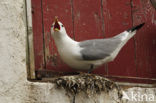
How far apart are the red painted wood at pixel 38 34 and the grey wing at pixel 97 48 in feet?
0.83

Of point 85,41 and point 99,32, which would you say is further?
point 99,32

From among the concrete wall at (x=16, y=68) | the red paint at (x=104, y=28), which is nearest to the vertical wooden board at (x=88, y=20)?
the red paint at (x=104, y=28)

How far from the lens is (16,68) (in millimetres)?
2730

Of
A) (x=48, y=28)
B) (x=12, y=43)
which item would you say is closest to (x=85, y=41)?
(x=48, y=28)

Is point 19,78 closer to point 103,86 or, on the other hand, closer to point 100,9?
point 103,86

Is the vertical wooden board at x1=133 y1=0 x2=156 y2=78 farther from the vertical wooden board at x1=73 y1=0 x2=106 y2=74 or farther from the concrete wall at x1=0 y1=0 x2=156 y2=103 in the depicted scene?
the concrete wall at x1=0 y1=0 x2=156 y2=103

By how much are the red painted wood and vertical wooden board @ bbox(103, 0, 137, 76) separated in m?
0.43

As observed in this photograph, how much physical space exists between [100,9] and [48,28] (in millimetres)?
394

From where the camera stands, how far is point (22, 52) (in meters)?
2.77

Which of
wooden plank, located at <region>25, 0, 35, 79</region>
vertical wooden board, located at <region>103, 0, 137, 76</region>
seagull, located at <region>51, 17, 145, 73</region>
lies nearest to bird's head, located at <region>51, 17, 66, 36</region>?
seagull, located at <region>51, 17, 145, 73</region>

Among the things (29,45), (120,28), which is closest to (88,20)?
(120,28)

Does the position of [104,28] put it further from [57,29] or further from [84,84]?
[84,84]

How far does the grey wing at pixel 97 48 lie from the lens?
299 centimetres

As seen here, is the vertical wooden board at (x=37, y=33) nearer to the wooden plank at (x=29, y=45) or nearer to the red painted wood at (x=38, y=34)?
the red painted wood at (x=38, y=34)
